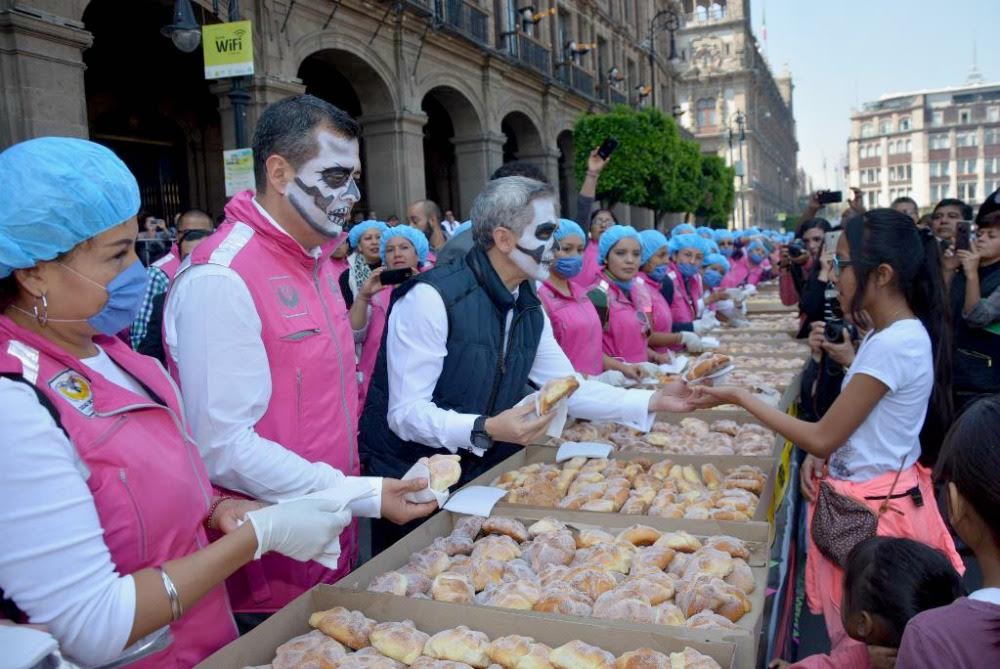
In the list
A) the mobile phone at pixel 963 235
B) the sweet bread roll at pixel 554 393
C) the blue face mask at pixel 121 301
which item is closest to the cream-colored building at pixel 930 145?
the mobile phone at pixel 963 235

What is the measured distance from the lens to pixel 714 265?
10.8 m

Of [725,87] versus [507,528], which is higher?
[725,87]

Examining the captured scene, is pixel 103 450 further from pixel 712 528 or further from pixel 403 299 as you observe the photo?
pixel 712 528

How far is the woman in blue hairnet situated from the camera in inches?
53.2

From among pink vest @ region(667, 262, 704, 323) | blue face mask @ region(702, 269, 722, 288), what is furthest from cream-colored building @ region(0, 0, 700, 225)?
blue face mask @ region(702, 269, 722, 288)

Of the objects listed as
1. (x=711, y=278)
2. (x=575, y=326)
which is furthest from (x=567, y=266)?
(x=711, y=278)

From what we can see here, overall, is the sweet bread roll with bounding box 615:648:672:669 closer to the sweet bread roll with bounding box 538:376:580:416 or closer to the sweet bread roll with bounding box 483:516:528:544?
the sweet bread roll with bounding box 483:516:528:544

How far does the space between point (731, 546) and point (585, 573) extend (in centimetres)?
51

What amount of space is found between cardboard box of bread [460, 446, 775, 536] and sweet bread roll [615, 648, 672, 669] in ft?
2.88

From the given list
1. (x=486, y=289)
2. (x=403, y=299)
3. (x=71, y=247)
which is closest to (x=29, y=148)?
(x=71, y=247)

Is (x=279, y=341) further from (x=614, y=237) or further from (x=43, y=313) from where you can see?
(x=614, y=237)

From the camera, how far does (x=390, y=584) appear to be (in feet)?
7.11

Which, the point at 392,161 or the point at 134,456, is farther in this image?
the point at 392,161

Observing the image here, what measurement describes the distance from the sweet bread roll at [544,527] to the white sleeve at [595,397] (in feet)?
3.11
